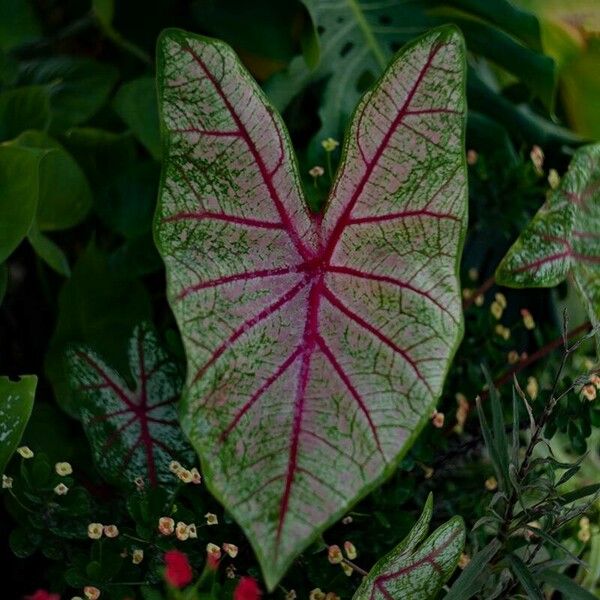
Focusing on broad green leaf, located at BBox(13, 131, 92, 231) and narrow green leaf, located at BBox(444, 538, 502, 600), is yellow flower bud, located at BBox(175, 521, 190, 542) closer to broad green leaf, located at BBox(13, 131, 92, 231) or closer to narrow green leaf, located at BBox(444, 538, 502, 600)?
narrow green leaf, located at BBox(444, 538, 502, 600)

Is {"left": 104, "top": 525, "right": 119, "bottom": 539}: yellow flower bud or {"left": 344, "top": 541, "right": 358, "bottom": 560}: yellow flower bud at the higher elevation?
{"left": 104, "top": 525, "right": 119, "bottom": 539}: yellow flower bud

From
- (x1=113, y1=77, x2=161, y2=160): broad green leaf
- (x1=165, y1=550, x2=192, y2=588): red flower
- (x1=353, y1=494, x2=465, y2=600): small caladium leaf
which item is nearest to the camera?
(x1=165, y1=550, x2=192, y2=588): red flower

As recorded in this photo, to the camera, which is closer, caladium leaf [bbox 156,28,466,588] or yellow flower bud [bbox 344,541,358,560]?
caladium leaf [bbox 156,28,466,588]

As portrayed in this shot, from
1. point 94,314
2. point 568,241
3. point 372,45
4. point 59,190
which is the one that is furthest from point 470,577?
point 372,45

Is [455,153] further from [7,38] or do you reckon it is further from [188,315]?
[7,38]

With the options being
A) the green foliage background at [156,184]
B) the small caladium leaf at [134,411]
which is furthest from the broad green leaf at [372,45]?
the small caladium leaf at [134,411]

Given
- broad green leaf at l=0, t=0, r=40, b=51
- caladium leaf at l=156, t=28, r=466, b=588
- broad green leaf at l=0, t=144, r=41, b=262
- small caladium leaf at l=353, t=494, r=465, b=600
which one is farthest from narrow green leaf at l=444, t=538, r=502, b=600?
broad green leaf at l=0, t=0, r=40, b=51
